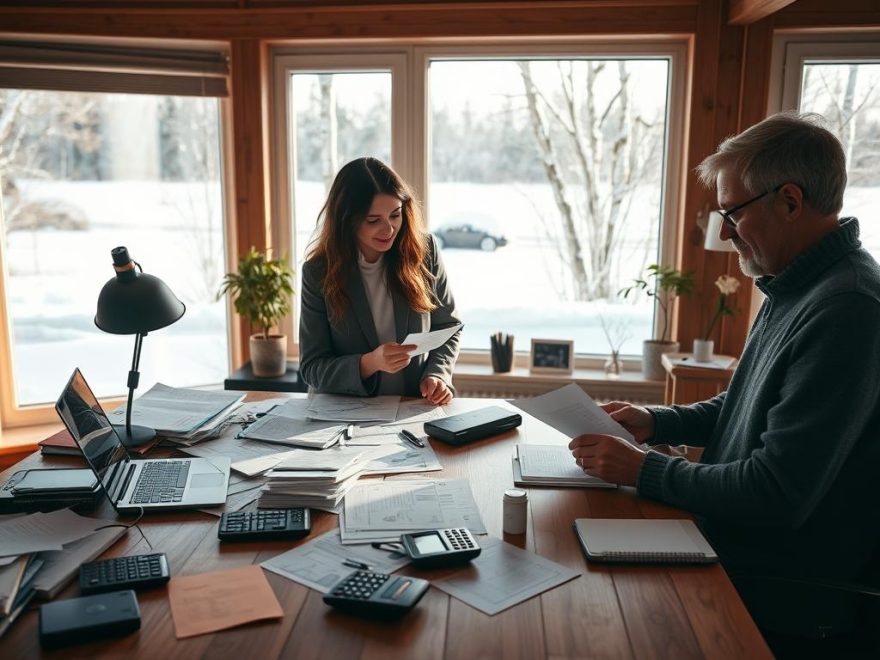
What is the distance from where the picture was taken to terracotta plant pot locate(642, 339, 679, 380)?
3.49 m

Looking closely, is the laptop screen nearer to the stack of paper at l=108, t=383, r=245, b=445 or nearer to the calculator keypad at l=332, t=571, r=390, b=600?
the stack of paper at l=108, t=383, r=245, b=445

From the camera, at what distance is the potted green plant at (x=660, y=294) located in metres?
3.39

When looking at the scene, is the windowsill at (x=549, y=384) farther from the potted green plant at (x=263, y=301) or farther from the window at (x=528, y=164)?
the potted green plant at (x=263, y=301)

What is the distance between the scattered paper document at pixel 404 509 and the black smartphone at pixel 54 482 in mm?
555

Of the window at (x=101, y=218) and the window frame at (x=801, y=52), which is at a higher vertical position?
the window frame at (x=801, y=52)

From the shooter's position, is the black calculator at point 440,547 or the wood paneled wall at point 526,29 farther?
the wood paneled wall at point 526,29

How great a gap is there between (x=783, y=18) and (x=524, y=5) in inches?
43.5

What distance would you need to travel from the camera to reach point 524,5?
132 inches

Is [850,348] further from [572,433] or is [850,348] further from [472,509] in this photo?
[472,509]

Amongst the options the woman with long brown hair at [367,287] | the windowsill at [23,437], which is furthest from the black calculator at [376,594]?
the windowsill at [23,437]

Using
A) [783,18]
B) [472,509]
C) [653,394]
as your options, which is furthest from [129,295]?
[783,18]

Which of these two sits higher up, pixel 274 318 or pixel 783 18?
pixel 783 18

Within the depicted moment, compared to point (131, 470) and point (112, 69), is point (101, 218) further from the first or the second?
point (131, 470)

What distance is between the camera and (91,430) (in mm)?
1634
